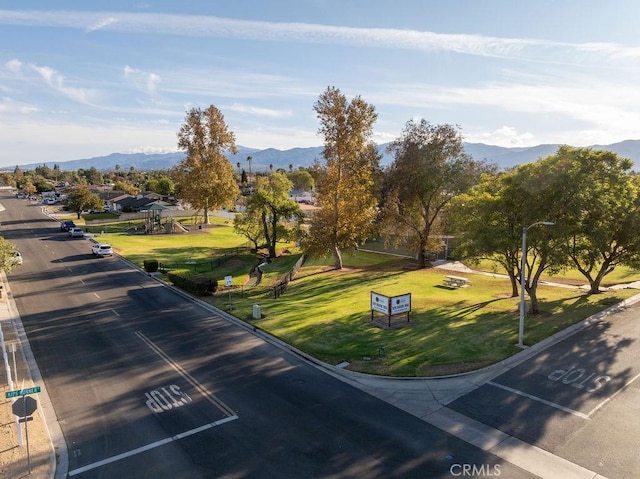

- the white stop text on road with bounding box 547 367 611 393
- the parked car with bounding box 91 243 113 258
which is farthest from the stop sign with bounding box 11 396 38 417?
the parked car with bounding box 91 243 113 258

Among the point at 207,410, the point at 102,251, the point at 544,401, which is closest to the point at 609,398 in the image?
the point at 544,401

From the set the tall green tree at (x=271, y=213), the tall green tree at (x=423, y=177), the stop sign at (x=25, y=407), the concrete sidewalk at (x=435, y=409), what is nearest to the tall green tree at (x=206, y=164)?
the tall green tree at (x=271, y=213)

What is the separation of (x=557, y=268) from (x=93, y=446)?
28.6 metres

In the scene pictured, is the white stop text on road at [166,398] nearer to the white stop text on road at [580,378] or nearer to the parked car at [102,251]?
the white stop text on road at [580,378]

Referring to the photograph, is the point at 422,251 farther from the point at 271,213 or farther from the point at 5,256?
the point at 5,256

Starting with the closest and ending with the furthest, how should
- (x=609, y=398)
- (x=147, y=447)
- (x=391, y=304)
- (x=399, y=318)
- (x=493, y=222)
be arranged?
(x=147, y=447)
(x=609, y=398)
(x=391, y=304)
(x=399, y=318)
(x=493, y=222)

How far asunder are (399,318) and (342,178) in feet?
61.0

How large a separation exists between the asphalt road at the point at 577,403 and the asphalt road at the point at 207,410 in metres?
2.38

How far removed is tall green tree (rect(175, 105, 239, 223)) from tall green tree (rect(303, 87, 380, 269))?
1412 inches

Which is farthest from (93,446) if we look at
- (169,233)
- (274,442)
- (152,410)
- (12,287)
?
(169,233)

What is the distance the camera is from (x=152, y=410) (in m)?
15.9

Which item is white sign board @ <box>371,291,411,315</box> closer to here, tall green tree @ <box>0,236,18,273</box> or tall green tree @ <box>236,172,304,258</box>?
tall green tree @ <box>236,172,304,258</box>

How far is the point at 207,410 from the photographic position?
51.9 ft

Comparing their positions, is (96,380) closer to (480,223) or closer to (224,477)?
(224,477)
